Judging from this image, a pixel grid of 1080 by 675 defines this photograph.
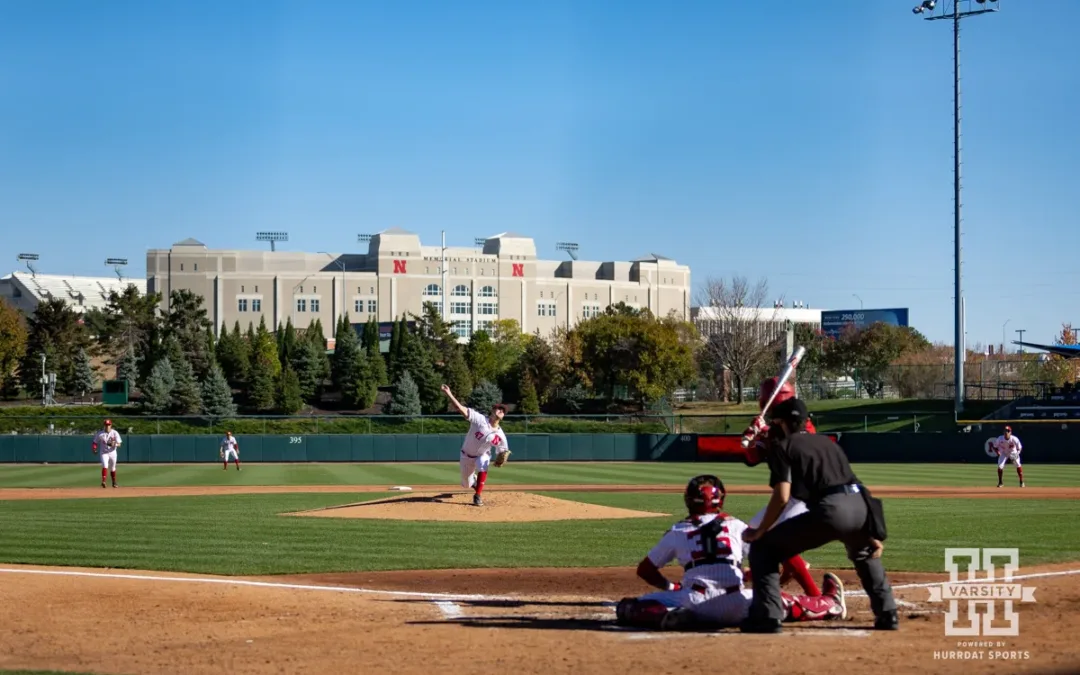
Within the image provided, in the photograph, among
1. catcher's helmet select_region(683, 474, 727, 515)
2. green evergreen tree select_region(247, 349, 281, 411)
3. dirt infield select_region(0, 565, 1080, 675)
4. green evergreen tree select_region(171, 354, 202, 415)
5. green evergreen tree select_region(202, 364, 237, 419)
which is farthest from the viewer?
green evergreen tree select_region(247, 349, 281, 411)

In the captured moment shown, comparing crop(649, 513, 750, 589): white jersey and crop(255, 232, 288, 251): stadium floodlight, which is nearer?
crop(649, 513, 750, 589): white jersey

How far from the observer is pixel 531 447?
163 ft

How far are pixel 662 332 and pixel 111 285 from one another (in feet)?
282

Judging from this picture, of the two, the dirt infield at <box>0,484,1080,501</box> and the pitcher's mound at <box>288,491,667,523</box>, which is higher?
the pitcher's mound at <box>288,491,667,523</box>

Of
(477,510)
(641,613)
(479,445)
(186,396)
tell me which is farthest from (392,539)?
(186,396)

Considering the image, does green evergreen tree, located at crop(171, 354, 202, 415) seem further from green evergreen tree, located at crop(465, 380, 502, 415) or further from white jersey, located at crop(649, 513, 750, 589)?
white jersey, located at crop(649, 513, 750, 589)

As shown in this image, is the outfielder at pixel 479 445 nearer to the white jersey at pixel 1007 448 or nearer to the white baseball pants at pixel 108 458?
the white baseball pants at pixel 108 458

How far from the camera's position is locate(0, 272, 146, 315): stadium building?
128375 millimetres

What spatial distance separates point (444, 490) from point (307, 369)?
2236 inches

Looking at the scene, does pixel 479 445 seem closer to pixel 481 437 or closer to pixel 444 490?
pixel 481 437

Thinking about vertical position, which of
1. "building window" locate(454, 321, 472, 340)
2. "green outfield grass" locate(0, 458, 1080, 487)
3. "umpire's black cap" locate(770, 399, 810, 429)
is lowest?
"green outfield grass" locate(0, 458, 1080, 487)
